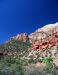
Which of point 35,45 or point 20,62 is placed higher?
point 35,45

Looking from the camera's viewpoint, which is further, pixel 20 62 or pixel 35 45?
pixel 35 45

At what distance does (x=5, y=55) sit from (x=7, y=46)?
10.4m

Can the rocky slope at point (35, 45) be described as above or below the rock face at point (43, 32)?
below

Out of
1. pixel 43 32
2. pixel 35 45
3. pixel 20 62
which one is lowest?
pixel 20 62

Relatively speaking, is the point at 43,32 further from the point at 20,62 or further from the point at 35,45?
the point at 20,62

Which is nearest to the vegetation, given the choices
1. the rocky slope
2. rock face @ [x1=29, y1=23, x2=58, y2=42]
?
the rocky slope

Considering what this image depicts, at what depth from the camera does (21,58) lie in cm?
6850

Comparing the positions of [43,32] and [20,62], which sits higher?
[43,32]

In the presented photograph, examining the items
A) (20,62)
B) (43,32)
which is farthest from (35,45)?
(43,32)

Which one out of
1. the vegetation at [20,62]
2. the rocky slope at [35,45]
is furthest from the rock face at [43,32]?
the vegetation at [20,62]

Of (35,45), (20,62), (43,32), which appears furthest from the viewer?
(43,32)

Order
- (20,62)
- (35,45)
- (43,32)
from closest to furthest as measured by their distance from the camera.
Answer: (20,62)
(35,45)
(43,32)

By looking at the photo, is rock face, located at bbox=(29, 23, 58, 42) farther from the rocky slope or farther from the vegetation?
the vegetation

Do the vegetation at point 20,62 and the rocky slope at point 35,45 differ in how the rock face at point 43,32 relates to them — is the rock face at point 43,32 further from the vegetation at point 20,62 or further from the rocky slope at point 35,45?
the vegetation at point 20,62
